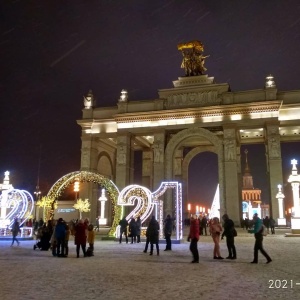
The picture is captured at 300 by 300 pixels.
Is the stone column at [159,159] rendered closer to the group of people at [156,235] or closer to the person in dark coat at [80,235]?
the group of people at [156,235]

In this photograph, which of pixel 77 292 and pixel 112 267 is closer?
pixel 77 292

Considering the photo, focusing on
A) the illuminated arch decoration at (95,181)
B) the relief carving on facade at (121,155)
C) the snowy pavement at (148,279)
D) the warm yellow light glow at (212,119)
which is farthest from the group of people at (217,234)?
the relief carving on facade at (121,155)

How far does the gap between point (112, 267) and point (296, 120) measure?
3532cm

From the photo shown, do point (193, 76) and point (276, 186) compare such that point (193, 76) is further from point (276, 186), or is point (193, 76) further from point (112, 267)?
point (112, 267)

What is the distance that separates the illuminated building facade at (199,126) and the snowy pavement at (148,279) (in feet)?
91.0

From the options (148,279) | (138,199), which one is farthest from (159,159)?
(148,279)

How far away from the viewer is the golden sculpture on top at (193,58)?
153 ft

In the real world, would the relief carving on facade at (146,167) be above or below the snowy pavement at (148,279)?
above

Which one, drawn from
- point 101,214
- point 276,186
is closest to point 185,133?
point 276,186

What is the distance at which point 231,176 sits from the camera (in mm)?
40594

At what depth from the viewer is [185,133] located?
1682 inches

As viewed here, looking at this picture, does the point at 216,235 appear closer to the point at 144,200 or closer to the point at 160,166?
the point at 144,200

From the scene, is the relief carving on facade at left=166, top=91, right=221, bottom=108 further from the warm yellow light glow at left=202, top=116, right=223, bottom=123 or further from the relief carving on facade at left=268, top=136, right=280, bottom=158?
the relief carving on facade at left=268, top=136, right=280, bottom=158

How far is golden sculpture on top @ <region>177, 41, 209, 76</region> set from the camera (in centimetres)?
4669
